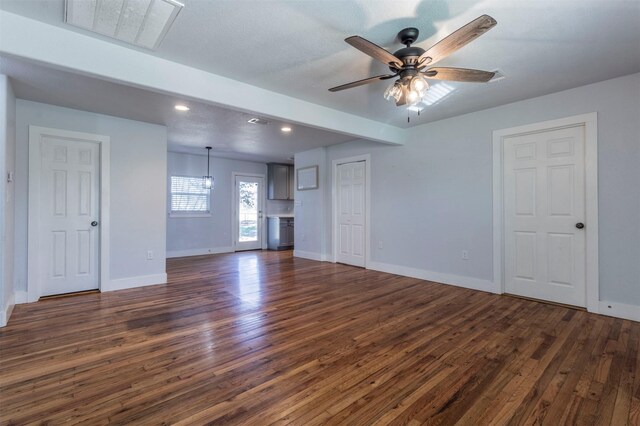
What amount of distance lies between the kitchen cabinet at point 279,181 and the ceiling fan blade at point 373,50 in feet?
21.2

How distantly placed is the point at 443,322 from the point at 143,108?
4.34 meters

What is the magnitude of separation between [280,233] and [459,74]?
6549 millimetres

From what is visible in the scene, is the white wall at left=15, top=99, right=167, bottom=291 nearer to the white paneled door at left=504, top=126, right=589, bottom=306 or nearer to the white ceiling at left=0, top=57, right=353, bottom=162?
the white ceiling at left=0, top=57, right=353, bottom=162

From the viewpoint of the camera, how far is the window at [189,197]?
7.19 meters

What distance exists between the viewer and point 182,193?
7.29 metres

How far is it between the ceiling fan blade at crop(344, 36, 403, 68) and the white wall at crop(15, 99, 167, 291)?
12.4 ft

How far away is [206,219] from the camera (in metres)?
7.61

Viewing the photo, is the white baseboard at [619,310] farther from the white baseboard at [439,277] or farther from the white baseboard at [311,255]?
the white baseboard at [311,255]

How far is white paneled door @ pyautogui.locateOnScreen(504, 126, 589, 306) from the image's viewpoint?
3.44 metres

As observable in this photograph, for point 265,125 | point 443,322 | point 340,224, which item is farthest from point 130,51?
point 340,224

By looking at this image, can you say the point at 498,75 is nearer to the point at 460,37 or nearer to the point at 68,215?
the point at 460,37

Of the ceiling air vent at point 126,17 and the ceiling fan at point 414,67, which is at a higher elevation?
the ceiling air vent at point 126,17

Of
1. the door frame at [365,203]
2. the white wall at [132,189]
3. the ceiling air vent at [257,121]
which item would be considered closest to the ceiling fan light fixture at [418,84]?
the ceiling air vent at [257,121]

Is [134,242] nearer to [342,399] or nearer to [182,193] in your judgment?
[182,193]
